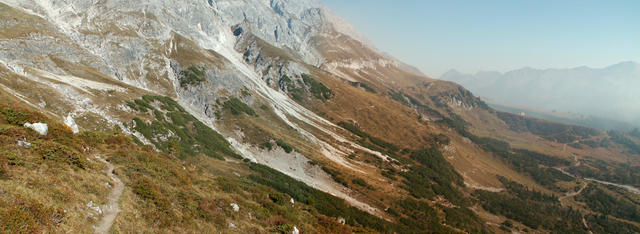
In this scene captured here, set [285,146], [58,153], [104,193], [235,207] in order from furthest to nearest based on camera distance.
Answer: [285,146]
[235,207]
[58,153]
[104,193]

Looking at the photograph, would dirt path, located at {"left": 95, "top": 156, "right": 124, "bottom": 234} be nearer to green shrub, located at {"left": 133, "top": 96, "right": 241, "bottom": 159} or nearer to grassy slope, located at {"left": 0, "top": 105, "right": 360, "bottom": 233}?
grassy slope, located at {"left": 0, "top": 105, "right": 360, "bottom": 233}

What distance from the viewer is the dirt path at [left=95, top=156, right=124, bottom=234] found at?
1988 centimetres

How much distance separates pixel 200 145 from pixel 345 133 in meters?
111

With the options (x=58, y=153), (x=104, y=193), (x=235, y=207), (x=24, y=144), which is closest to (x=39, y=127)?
(x=24, y=144)

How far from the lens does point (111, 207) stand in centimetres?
2275

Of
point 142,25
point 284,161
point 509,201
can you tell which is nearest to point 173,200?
point 284,161

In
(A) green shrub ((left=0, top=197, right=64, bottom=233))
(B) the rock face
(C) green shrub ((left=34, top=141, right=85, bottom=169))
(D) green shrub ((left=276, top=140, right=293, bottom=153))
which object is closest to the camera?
(A) green shrub ((left=0, top=197, right=64, bottom=233))

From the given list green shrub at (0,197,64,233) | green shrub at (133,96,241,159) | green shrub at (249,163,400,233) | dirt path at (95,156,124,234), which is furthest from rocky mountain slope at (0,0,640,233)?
green shrub at (249,163,400,233)

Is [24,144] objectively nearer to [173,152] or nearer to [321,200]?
[173,152]

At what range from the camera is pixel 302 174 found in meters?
117

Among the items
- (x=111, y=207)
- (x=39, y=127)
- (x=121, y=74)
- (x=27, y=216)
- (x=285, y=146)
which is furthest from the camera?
(x=121, y=74)

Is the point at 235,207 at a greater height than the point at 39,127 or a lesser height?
lesser

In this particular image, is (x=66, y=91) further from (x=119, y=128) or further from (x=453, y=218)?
(x=453, y=218)

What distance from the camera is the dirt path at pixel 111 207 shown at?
65.2 ft
